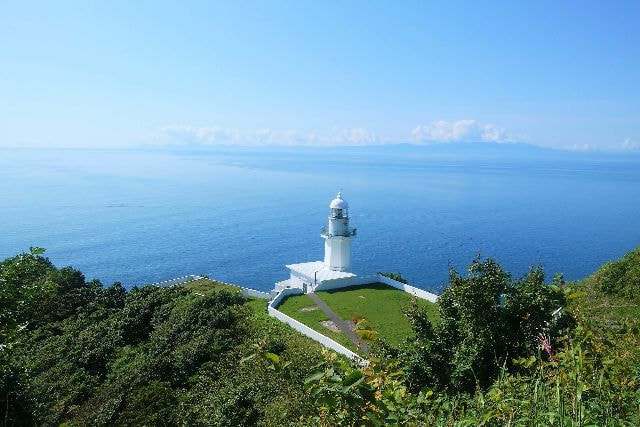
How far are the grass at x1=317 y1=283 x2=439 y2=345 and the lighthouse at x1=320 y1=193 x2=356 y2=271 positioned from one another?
420cm

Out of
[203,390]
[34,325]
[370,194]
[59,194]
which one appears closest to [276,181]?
[370,194]

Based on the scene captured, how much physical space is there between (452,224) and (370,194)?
47253 millimetres

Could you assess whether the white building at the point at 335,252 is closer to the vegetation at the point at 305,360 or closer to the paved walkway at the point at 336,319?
the paved walkway at the point at 336,319

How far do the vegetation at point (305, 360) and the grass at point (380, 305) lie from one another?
292 centimetres

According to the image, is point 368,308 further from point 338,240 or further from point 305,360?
point 305,360

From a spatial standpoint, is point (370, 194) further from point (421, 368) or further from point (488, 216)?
point (421, 368)

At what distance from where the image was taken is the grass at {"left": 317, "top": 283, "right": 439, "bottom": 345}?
24516 mm

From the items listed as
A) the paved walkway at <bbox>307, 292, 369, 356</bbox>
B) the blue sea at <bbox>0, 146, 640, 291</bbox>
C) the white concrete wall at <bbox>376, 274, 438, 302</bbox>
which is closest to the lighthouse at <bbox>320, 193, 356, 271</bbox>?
the white concrete wall at <bbox>376, 274, 438, 302</bbox>

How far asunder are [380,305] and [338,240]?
30.8 feet

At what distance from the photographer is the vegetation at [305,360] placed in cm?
466

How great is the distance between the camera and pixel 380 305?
1160 inches

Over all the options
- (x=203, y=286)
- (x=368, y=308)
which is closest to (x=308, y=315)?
(x=368, y=308)

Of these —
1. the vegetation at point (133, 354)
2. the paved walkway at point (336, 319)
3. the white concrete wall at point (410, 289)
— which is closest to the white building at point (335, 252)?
the white concrete wall at point (410, 289)

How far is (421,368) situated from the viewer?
42.6 feet
